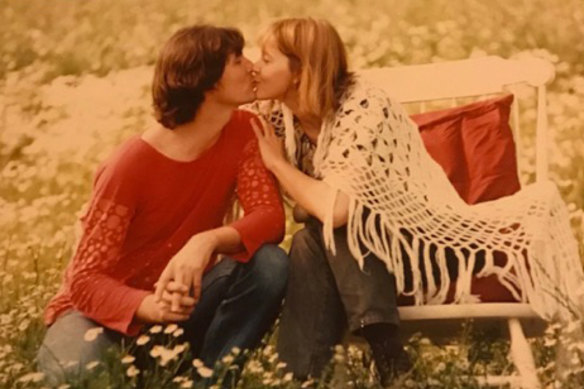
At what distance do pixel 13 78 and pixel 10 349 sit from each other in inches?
21.0

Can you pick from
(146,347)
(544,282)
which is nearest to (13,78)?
(146,347)

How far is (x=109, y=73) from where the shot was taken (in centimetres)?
181

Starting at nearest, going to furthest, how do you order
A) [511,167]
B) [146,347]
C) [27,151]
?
1. [146,347]
2. [511,167]
3. [27,151]

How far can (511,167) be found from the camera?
167cm

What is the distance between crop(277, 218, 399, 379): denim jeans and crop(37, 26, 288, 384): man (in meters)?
0.03

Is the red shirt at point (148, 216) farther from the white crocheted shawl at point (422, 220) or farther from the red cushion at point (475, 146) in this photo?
the red cushion at point (475, 146)

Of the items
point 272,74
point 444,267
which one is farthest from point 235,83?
point 444,267

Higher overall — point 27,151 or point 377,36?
point 377,36

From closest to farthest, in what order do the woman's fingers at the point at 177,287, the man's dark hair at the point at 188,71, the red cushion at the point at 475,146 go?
1. the woman's fingers at the point at 177,287
2. the man's dark hair at the point at 188,71
3. the red cushion at the point at 475,146

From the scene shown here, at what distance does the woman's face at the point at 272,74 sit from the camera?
5.03 feet

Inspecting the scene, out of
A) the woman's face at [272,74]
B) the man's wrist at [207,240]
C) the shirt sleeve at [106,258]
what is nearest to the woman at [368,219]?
the woman's face at [272,74]

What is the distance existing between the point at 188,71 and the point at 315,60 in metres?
0.20

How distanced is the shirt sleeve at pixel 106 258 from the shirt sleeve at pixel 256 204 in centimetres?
16

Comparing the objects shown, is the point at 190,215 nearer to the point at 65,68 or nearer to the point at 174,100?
the point at 174,100
